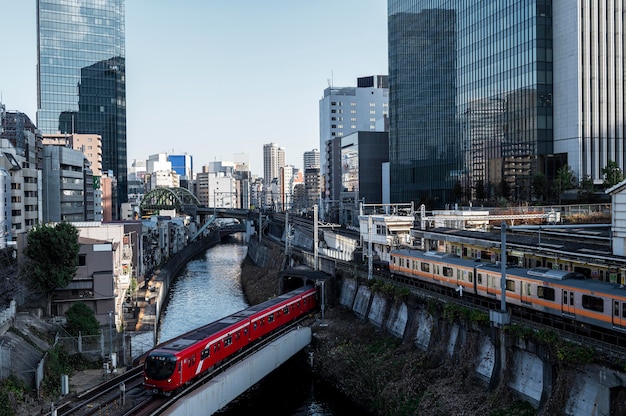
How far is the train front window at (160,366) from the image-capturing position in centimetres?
2870

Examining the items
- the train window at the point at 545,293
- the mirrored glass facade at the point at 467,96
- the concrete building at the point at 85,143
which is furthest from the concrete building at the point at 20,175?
the mirrored glass facade at the point at 467,96

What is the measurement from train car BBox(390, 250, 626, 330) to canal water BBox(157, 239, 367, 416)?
10.8 meters

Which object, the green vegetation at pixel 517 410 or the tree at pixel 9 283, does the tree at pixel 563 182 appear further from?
the tree at pixel 9 283

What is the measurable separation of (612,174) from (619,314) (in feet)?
165

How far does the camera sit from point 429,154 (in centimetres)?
10662

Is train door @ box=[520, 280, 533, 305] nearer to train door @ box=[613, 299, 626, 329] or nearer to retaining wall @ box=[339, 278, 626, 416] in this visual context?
retaining wall @ box=[339, 278, 626, 416]

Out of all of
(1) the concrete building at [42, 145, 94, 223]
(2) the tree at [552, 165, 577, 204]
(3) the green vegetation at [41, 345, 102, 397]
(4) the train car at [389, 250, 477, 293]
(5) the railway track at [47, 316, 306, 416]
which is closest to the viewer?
(5) the railway track at [47, 316, 306, 416]

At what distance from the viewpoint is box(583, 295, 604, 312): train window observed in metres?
26.1

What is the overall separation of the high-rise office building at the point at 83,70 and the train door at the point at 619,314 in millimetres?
118753

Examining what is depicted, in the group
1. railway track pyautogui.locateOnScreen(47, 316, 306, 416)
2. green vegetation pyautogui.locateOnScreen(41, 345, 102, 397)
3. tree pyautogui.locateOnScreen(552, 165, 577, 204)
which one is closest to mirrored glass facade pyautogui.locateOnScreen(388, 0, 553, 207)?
tree pyautogui.locateOnScreen(552, 165, 577, 204)

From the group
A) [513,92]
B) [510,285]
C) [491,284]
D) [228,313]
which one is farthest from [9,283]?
[513,92]

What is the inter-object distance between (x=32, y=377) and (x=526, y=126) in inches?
2772

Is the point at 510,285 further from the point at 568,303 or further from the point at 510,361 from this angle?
the point at 510,361

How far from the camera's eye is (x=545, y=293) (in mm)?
30000
